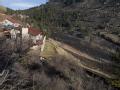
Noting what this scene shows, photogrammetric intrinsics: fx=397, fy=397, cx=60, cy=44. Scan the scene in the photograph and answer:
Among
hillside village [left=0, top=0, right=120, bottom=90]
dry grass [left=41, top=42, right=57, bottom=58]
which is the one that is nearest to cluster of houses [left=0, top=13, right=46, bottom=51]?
hillside village [left=0, top=0, right=120, bottom=90]

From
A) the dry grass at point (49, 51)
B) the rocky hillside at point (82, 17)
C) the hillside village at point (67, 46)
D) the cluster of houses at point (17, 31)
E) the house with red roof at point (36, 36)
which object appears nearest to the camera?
the hillside village at point (67, 46)

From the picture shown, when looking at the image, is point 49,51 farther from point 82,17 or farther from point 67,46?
point 82,17

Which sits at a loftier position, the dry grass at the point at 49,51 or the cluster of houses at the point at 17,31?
the cluster of houses at the point at 17,31

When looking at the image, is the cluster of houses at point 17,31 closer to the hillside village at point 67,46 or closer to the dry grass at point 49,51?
the hillside village at point 67,46

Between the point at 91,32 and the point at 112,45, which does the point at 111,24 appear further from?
the point at 112,45

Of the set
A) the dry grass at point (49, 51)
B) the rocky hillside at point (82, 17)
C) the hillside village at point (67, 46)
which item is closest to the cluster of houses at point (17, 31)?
the hillside village at point (67, 46)

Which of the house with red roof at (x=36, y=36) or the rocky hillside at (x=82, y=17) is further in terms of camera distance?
the rocky hillside at (x=82, y=17)

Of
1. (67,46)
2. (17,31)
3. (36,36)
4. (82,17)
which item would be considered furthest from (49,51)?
(82,17)

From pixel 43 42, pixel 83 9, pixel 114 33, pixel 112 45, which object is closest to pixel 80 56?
pixel 43 42
